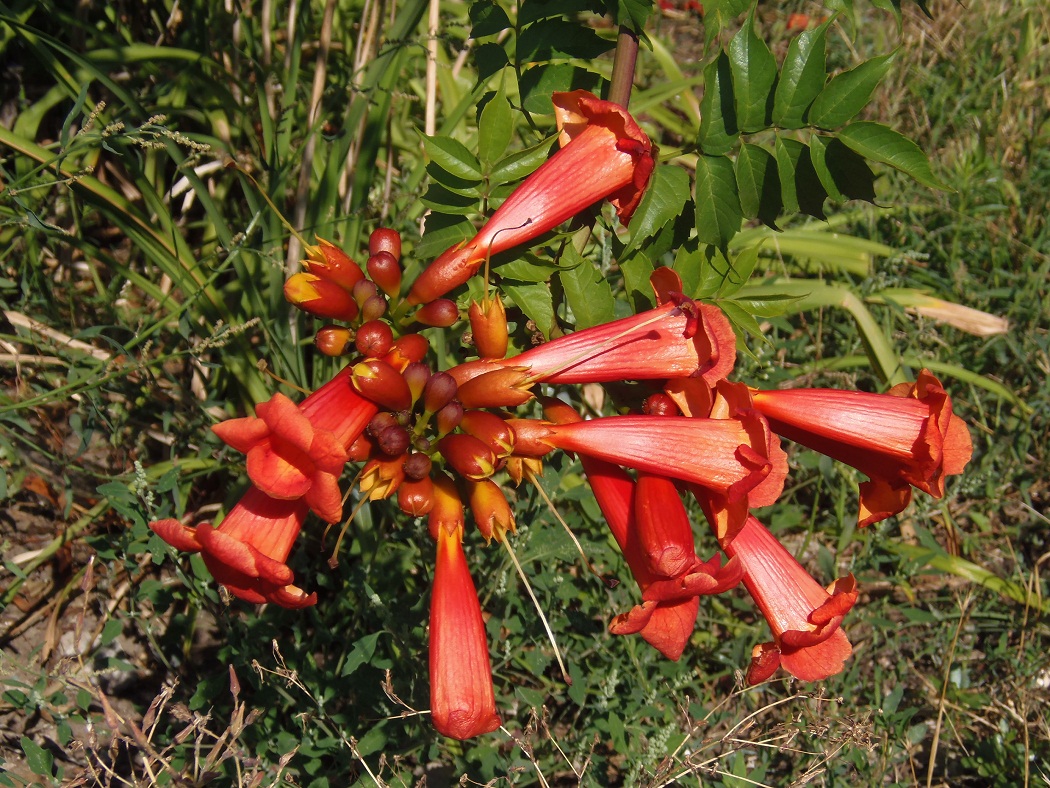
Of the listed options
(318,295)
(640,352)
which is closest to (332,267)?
(318,295)

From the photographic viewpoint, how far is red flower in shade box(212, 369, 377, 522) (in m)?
1.42

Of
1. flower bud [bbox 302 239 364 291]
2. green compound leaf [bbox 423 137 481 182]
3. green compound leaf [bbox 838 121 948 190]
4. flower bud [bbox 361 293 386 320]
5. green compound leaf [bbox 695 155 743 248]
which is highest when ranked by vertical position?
green compound leaf [bbox 838 121 948 190]

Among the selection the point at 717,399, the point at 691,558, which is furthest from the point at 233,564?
the point at 717,399

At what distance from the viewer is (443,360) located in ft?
9.57

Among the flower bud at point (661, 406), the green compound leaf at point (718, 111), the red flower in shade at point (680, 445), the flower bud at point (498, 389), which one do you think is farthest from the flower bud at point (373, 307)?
the green compound leaf at point (718, 111)

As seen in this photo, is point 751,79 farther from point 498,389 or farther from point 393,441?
point 393,441

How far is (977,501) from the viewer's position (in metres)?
3.67

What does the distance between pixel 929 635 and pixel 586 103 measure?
99.4 inches

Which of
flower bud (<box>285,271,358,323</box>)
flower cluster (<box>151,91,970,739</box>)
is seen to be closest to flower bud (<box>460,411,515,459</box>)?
flower cluster (<box>151,91,970,739</box>)

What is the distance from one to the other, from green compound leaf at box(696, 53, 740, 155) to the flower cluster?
0.15 m

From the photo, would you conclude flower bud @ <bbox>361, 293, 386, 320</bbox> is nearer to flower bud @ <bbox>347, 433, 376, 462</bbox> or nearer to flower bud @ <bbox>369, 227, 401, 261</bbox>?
flower bud @ <bbox>369, 227, 401, 261</bbox>

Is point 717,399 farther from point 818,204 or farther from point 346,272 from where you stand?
point 346,272

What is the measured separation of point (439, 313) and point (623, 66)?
2.07ft

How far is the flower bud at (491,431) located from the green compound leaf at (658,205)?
437 millimetres
